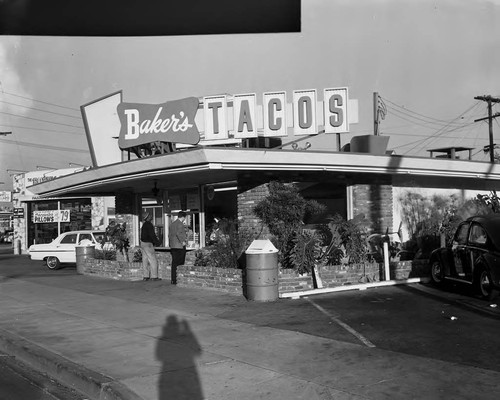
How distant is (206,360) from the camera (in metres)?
6.57

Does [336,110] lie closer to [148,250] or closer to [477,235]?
[477,235]

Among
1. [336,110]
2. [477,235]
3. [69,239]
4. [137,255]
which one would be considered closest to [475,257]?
[477,235]

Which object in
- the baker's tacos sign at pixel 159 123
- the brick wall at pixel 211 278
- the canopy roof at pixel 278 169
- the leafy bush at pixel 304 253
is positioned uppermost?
the baker's tacos sign at pixel 159 123

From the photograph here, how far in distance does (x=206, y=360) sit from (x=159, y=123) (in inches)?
348

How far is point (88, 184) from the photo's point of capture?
15.6 metres

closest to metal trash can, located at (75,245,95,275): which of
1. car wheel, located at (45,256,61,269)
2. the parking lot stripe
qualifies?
car wheel, located at (45,256,61,269)

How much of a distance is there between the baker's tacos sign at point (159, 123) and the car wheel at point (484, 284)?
724 cm

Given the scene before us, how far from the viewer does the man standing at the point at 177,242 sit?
13141mm

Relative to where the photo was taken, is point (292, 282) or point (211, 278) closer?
point (292, 282)

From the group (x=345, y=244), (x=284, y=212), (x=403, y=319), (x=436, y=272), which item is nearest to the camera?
(x=403, y=319)

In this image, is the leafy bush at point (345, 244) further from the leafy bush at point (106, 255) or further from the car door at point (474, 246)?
the leafy bush at point (106, 255)

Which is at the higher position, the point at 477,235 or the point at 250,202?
the point at 250,202

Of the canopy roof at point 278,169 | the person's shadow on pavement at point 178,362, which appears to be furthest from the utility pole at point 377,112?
the person's shadow on pavement at point 178,362

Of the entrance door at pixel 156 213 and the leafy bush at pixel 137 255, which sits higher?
the entrance door at pixel 156 213
